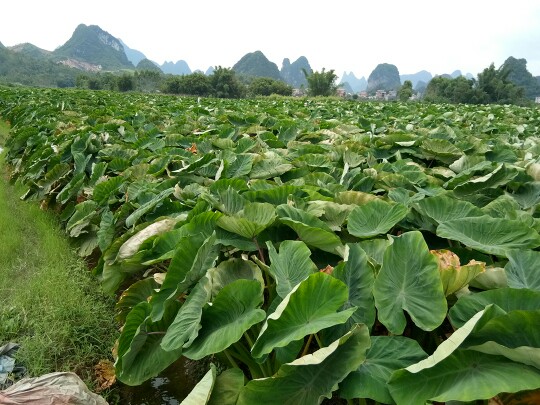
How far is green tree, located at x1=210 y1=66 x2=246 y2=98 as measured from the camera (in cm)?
4119

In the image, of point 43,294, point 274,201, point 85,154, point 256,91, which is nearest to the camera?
point 274,201

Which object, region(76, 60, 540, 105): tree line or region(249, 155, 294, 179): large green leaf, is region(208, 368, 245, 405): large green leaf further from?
region(76, 60, 540, 105): tree line

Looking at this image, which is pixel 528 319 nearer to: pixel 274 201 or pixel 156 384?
pixel 274 201

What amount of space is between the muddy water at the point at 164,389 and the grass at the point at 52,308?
0.61 feet

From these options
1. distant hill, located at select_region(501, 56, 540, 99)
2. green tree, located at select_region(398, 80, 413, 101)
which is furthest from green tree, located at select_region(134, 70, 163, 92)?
distant hill, located at select_region(501, 56, 540, 99)

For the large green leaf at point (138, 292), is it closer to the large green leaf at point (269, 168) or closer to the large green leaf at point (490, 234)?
the large green leaf at point (269, 168)

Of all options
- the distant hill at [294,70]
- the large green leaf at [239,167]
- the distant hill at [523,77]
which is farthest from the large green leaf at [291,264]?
the distant hill at [294,70]

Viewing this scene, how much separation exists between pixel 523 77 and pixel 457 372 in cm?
9518

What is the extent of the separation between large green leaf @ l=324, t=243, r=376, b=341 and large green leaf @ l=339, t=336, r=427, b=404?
0.24 feet

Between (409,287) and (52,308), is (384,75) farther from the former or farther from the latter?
(409,287)

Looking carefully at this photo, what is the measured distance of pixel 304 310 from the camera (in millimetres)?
1022

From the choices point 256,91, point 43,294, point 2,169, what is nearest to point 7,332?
point 43,294

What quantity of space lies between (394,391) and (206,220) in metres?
0.85

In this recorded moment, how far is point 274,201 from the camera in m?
Result: 1.73
